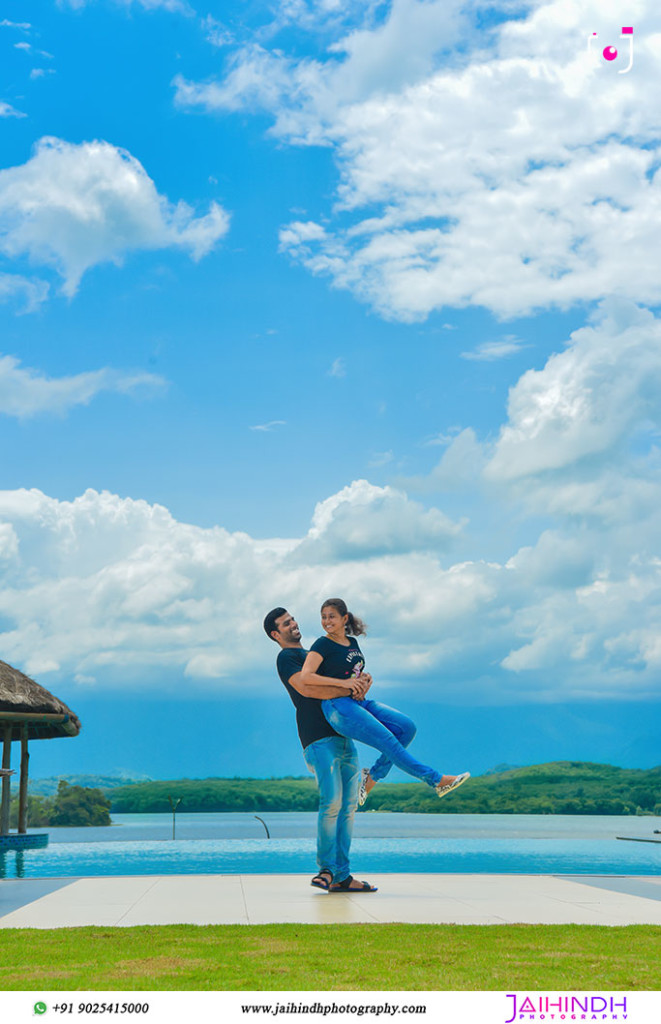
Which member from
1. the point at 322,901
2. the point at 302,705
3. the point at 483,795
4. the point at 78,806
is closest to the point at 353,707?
the point at 302,705

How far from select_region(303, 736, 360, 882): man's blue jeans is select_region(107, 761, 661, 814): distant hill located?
3041 centimetres

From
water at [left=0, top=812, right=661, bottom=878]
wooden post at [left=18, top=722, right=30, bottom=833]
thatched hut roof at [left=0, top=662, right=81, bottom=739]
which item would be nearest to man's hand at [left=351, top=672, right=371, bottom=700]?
water at [left=0, top=812, right=661, bottom=878]

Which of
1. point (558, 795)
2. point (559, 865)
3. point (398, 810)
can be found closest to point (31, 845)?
point (559, 865)

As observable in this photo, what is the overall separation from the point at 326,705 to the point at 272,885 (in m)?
1.92

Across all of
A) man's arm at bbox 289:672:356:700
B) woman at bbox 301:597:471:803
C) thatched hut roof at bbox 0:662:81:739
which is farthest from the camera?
thatched hut roof at bbox 0:662:81:739

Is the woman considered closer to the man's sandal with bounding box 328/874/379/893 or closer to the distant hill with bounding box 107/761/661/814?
the man's sandal with bounding box 328/874/379/893

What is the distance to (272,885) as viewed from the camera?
9.00m

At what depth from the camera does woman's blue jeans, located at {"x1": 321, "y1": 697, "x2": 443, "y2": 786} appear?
789 centimetres

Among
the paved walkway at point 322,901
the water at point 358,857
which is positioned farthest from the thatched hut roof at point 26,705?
the paved walkway at point 322,901

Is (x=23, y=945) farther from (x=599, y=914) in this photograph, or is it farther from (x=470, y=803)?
(x=470, y=803)

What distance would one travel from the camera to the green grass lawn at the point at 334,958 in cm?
436

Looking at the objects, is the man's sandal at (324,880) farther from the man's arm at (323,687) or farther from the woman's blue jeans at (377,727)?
the man's arm at (323,687)

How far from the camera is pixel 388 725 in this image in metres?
8.57

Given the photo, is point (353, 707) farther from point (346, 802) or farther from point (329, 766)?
point (346, 802)
